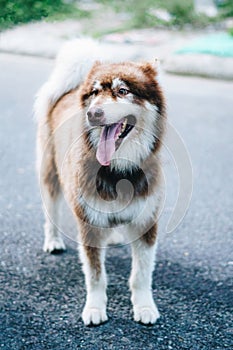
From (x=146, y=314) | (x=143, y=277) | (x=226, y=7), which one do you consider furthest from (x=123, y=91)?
(x=226, y=7)

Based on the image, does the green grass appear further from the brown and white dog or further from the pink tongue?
the pink tongue

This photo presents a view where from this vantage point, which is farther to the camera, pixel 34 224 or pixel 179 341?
pixel 34 224

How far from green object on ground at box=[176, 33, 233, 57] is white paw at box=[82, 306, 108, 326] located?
5191 millimetres

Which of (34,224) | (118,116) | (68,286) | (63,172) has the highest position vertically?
(118,116)

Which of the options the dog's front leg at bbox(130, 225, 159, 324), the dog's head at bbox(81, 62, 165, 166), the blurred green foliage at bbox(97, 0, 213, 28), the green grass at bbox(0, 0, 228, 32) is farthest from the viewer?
the blurred green foliage at bbox(97, 0, 213, 28)

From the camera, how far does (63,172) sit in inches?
117

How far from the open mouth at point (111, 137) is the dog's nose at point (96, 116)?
0.30ft

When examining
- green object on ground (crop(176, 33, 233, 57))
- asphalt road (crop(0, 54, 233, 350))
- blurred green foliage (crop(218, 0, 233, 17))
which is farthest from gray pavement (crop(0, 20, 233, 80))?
asphalt road (crop(0, 54, 233, 350))

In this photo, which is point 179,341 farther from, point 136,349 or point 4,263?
point 4,263

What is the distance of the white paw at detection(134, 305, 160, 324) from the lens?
277 cm

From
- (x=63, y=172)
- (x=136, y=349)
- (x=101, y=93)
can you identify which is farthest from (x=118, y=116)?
(x=136, y=349)

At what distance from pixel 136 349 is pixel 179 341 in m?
0.21

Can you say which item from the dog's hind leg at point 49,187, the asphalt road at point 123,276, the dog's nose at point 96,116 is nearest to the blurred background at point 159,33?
the asphalt road at point 123,276

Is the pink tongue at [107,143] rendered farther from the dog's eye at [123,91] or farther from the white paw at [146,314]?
the white paw at [146,314]
